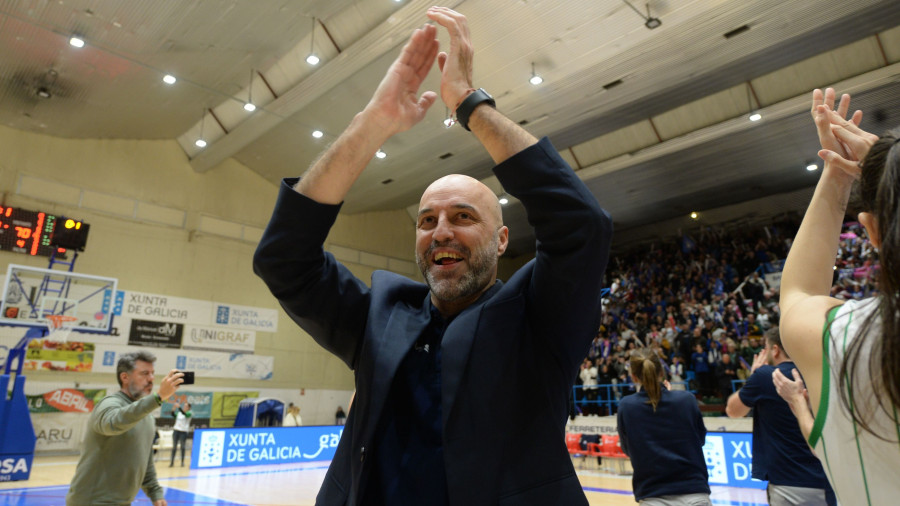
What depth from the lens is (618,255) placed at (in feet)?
87.7

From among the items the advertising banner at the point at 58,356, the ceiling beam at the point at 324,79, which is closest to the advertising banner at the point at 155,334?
the advertising banner at the point at 58,356

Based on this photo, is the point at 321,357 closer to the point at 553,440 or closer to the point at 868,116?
the point at 868,116

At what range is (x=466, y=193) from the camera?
1681 mm

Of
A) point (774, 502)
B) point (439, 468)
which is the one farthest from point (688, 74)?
point (439, 468)

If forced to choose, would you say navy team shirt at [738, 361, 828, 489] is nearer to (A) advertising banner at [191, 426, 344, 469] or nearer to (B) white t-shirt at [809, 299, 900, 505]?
(B) white t-shirt at [809, 299, 900, 505]

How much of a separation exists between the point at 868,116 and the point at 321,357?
18.6 meters

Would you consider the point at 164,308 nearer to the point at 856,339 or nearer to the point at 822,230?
the point at 822,230

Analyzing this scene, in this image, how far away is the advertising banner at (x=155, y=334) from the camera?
17.9 metres

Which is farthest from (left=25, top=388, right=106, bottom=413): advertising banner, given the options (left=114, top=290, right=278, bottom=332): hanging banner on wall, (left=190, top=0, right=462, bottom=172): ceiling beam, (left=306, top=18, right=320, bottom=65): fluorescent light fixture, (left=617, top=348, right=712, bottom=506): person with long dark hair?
(left=617, top=348, right=712, bottom=506): person with long dark hair

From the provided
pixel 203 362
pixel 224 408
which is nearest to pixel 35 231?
pixel 203 362

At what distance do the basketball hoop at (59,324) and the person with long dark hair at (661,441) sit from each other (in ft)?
37.1

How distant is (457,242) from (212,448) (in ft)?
46.1

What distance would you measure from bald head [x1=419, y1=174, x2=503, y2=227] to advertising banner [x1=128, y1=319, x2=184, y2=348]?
18912mm

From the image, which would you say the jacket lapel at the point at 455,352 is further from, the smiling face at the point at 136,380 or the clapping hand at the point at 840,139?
the smiling face at the point at 136,380
